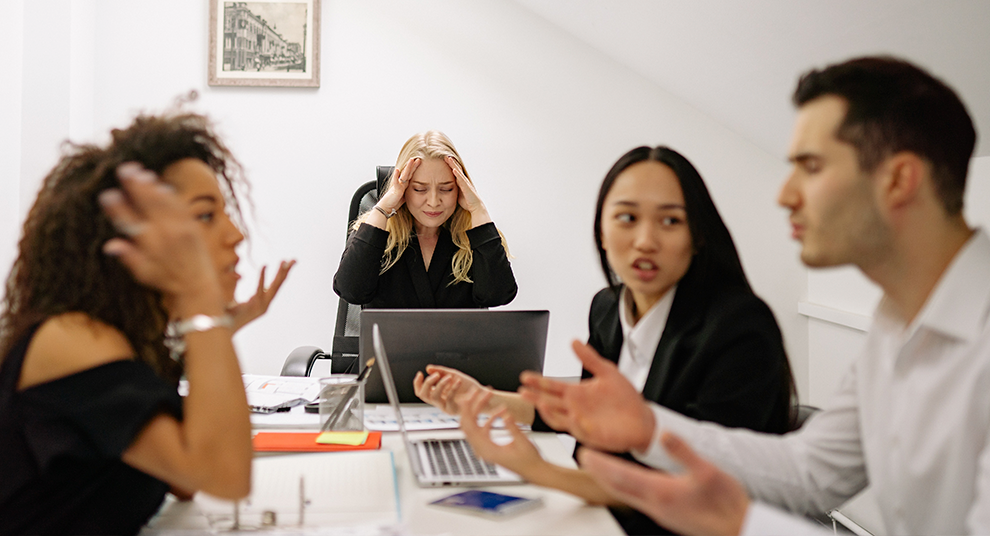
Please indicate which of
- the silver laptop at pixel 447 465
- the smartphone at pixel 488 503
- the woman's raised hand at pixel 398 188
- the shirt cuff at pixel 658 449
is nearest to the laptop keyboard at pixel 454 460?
the silver laptop at pixel 447 465

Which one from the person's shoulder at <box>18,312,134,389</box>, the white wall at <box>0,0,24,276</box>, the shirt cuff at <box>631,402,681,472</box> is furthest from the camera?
the white wall at <box>0,0,24,276</box>

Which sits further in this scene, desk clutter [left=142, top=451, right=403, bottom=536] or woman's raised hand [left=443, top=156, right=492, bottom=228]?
woman's raised hand [left=443, top=156, right=492, bottom=228]

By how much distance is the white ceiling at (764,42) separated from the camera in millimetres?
1722

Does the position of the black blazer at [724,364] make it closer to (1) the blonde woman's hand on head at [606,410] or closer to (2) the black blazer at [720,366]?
(2) the black blazer at [720,366]

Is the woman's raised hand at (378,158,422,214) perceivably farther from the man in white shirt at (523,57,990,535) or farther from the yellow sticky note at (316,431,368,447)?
the man in white shirt at (523,57,990,535)

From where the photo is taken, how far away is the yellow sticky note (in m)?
1.45

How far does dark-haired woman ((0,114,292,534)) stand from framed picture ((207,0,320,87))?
2.37 metres

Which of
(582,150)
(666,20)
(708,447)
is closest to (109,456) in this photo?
(708,447)

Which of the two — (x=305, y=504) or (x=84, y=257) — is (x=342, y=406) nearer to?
(x=305, y=504)

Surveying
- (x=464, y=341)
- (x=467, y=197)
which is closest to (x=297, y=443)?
(x=464, y=341)

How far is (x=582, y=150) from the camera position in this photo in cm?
334

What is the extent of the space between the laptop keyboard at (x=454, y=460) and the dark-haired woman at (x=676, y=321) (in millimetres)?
117

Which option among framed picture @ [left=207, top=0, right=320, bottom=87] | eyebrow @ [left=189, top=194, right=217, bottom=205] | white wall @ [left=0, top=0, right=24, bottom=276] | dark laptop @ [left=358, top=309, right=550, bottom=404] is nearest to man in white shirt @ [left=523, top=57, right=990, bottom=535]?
eyebrow @ [left=189, top=194, right=217, bottom=205]

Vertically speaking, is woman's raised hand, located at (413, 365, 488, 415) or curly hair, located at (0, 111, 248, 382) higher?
curly hair, located at (0, 111, 248, 382)
